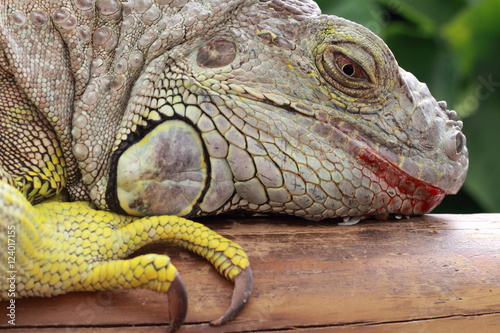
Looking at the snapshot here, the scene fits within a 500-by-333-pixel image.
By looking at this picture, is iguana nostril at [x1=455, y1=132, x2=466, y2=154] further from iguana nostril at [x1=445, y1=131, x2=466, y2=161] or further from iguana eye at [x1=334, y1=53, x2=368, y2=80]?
iguana eye at [x1=334, y1=53, x2=368, y2=80]

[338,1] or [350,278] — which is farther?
[338,1]

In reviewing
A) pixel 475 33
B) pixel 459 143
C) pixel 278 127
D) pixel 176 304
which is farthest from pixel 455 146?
pixel 475 33

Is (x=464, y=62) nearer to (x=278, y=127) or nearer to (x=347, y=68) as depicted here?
(x=347, y=68)

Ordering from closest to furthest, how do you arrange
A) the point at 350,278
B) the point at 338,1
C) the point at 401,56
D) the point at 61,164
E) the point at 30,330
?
the point at 30,330, the point at 350,278, the point at 61,164, the point at 338,1, the point at 401,56

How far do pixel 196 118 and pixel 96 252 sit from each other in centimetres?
58

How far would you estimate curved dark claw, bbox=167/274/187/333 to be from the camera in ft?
5.98

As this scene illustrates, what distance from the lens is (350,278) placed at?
206cm

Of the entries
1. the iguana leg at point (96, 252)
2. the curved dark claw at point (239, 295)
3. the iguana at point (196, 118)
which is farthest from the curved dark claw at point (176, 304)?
the iguana at point (196, 118)

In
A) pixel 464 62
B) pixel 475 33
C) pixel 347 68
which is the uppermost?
pixel 475 33

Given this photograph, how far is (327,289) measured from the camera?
6.59 ft

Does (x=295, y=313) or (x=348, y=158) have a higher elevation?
(x=348, y=158)

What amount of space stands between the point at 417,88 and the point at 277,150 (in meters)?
0.65

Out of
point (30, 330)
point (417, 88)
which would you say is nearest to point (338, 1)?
point (417, 88)

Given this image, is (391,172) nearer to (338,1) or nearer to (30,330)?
(30,330)
